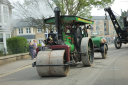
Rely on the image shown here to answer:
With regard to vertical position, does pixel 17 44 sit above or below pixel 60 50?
above

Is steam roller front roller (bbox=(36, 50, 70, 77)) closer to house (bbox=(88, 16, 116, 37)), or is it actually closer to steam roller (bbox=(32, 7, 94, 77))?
steam roller (bbox=(32, 7, 94, 77))

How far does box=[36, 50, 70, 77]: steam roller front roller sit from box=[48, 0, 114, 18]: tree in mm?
10469

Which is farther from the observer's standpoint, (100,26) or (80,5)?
(100,26)

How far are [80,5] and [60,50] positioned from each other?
11.8 metres

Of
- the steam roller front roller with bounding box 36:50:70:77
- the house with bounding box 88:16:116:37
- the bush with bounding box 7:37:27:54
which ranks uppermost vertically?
the house with bounding box 88:16:116:37

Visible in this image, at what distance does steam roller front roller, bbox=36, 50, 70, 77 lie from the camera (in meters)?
5.97

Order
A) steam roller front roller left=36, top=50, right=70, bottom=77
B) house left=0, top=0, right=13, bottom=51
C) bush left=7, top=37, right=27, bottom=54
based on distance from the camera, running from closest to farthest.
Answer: steam roller front roller left=36, top=50, right=70, bottom=77 < bush left=7, top=37, right=27, bottom=54 < house left=0, top=0, right=13, bottom=51

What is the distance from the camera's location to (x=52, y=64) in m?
5.99

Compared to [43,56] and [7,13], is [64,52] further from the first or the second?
[7,13]

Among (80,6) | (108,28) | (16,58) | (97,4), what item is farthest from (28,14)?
(108,28)

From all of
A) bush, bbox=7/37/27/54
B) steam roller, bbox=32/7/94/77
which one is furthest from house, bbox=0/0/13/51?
steam roller, bbox=32/7/94/77

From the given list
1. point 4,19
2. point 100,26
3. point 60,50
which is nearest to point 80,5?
point 4,19

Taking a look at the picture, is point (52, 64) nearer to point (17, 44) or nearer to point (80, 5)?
point (17, 44)

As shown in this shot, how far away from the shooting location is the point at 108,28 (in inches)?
2817
